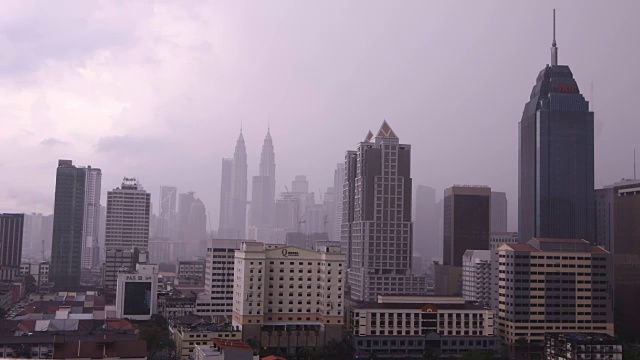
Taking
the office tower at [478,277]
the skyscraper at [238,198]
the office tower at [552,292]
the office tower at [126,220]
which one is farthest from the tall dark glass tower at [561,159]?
the skyscraper at [238,198]

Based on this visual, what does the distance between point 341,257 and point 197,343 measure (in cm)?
665

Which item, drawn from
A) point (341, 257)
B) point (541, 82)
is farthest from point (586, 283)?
point (541, 82)

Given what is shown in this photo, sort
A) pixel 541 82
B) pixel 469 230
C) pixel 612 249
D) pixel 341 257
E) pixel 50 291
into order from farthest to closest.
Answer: pixel 469 230 < pixel 50 291 < pixel 541 82 < pixel 612 249 < pixel 341 257

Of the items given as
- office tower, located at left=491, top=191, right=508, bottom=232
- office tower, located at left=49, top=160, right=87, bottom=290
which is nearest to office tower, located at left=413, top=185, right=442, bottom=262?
office tower, located at left=491, top=191, right=508, bottom=232

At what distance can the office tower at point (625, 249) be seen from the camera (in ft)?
119

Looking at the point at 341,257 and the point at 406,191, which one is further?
the point at 406,191

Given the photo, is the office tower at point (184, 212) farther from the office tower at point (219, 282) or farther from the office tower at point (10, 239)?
the office tower at point (219, 282)

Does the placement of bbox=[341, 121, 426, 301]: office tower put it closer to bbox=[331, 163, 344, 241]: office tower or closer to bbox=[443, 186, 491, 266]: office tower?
bbox=[443, 186, 491, 266]: office tower

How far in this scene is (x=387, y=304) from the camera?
94.6 ft

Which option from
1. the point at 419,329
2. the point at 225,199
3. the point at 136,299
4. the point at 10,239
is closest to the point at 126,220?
the point at 10,239

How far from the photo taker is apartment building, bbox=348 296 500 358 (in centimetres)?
2750

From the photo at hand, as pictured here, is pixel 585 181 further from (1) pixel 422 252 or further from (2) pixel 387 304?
(1) pixel 422 252

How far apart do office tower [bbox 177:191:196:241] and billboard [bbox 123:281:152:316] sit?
4647 centimetres

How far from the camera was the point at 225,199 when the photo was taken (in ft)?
254
